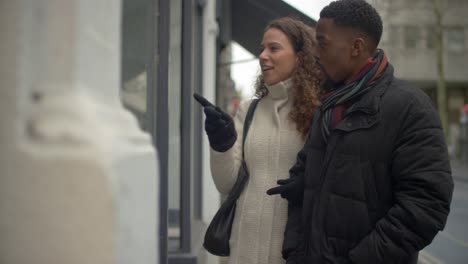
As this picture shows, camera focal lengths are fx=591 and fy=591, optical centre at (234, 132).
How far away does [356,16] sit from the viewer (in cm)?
215

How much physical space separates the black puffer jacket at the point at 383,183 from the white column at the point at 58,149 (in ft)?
3.06

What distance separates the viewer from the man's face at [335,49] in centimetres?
216

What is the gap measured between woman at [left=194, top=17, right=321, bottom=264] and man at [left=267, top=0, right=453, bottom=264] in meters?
0.44

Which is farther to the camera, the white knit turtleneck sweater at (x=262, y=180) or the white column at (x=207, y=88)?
the white column at (x=207, y=88)

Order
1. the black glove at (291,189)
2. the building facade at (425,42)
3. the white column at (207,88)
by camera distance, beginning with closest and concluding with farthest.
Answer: the black glove at (291,189) < the white column at (207,88) < the building facade at (425,42)

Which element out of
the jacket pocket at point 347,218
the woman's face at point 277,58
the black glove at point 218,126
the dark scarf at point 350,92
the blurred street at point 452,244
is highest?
the woman's face at point 277,58

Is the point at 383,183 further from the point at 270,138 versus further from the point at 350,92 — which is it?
the point at 270,138

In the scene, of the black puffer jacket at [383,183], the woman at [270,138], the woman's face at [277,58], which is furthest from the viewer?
the woman's face at [277,58]

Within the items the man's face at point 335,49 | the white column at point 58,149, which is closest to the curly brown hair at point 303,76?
the man's face at point 335,49

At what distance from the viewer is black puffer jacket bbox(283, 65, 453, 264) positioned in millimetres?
1933

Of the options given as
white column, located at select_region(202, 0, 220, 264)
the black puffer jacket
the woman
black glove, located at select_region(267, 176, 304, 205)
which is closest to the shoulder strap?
the woman

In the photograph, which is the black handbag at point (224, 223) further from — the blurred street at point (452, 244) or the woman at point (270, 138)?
the blurred street at point (452, 244)

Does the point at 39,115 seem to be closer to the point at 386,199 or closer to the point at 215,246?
the point at 386,199

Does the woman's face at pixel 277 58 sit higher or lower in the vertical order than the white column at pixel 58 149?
higher
